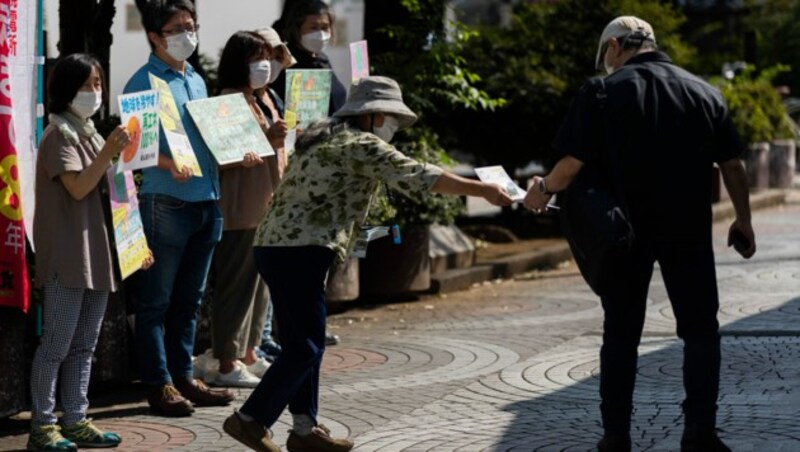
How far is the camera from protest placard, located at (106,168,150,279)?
7086mm

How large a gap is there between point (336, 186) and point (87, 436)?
1687mm

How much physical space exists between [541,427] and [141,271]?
2144mm

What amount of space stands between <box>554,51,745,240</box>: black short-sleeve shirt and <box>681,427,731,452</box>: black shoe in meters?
0.78

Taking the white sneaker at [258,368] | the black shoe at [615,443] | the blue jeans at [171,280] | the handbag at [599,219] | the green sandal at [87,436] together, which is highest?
the handbag at [599,219]

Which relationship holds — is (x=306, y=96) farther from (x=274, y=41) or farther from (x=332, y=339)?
(x=332, y=339)

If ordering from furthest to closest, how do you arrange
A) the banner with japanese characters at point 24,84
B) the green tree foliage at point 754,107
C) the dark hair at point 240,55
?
the green tree foliage at point 754,107
the dark hair at point 240,55
the banner with japanese characters at point 24,84

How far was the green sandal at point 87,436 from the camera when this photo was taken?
6918 millimetres

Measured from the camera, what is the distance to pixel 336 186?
6316mm

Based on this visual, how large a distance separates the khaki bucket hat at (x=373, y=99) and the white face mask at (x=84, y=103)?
1249mm

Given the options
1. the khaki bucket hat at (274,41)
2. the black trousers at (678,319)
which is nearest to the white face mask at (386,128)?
the black trousers at (678,319)

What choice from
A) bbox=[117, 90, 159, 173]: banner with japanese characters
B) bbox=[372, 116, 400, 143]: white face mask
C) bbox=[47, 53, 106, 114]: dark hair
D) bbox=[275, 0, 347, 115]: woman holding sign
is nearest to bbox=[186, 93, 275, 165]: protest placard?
bbox=[117, 90, 159, 173]: banner with japanese characters

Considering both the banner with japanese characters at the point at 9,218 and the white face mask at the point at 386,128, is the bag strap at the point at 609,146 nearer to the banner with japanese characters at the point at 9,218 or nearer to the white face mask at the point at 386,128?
the white face mask at the point at 386,128

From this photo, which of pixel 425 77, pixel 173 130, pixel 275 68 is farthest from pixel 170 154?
pixel 425 77

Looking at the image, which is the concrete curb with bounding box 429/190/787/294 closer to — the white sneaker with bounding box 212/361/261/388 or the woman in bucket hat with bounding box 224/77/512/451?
the white sneaker with bounding box 212/361/261/388
